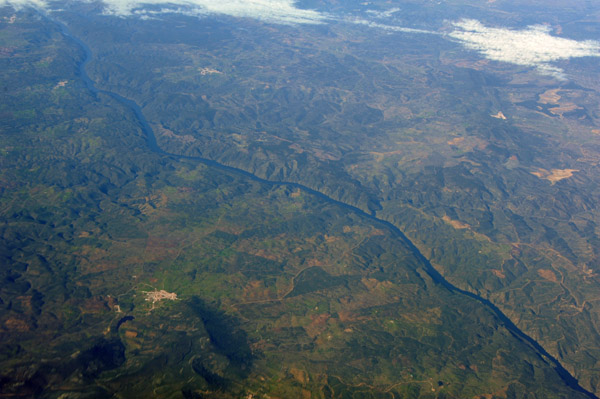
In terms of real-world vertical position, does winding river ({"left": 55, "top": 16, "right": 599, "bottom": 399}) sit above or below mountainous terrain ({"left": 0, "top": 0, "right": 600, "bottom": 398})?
below

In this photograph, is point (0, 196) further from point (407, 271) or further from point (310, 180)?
point (407, 271)

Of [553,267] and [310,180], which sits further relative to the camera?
[310,180]

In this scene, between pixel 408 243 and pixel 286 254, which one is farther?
pixel 408 243

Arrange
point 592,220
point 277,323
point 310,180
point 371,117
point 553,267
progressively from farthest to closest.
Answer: point 371,117, point 310,180, point 592,220, point 553,267, point 277,323

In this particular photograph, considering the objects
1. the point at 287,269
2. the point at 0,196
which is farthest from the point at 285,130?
the point at 0,196

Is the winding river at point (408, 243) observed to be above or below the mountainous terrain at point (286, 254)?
below

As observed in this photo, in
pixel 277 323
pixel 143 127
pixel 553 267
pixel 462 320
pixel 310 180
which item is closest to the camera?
pixel 277 323

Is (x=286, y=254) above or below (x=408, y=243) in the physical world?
above

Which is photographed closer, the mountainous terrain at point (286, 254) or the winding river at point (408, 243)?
the mountainous terrain at point (286, 254)

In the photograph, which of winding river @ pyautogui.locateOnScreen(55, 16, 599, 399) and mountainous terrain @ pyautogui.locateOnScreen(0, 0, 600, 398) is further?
winding river @ pyautogui.locateOnScreen(55, 16, 599, 399)
